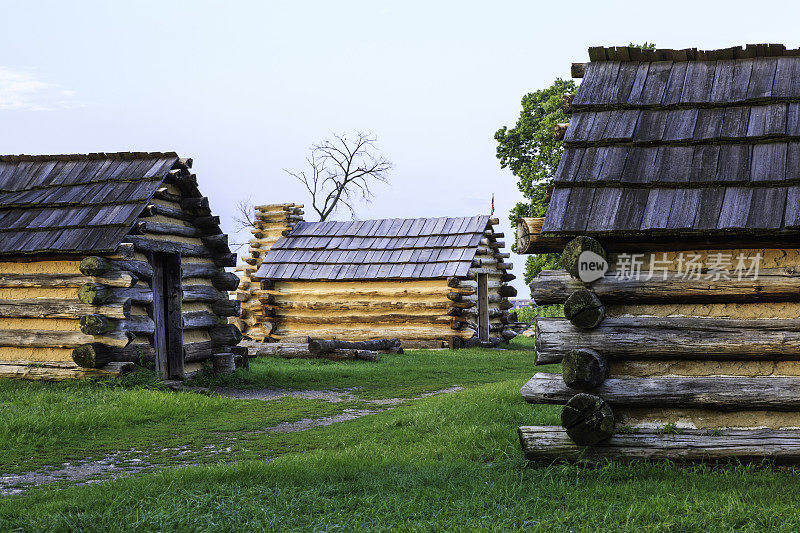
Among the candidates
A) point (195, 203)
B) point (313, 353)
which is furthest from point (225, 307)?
point (313, 353)

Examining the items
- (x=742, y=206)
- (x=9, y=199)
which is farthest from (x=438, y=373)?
(x=742, y=206)

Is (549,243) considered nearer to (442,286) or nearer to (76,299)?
(76,299)

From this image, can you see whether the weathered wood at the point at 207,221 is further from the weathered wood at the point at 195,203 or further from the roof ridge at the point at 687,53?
the roof ridge at the point at 687,53

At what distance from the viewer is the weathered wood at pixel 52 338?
41.8 feet

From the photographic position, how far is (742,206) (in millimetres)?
6992

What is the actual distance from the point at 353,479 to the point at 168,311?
29.2 feet

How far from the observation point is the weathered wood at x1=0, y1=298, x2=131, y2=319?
12.8 meters

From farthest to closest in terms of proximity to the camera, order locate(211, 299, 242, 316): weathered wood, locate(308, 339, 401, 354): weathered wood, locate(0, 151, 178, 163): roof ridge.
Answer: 1. locate(308, 339, 401, 354): weathered wood
2. locate(211, 299, 242, 316): weathered wood
3. locate(0, 151, 178, 163): roof ridge

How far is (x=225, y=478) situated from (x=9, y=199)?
10.8m

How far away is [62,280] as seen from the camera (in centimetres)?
1302

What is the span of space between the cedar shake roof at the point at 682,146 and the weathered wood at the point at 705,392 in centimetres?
133

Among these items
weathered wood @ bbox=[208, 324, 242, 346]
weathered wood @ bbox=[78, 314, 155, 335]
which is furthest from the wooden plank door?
weathered wood @ bbox=[78, 314, 155, 335]

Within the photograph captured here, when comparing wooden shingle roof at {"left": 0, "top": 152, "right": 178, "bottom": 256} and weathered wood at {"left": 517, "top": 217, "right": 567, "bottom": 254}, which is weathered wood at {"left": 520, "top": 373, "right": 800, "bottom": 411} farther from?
wooden shingle roof at {"left": 0, "top": 152, "right": 178, "bottom": 256}

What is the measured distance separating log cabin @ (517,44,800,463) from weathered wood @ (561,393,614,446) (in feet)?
0.04
